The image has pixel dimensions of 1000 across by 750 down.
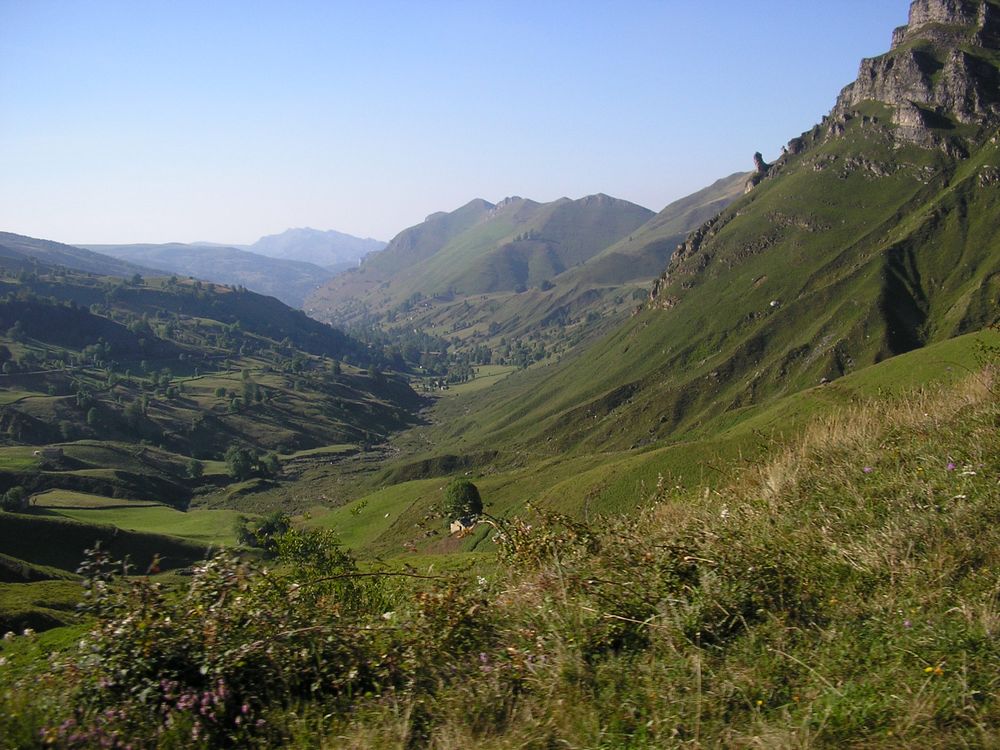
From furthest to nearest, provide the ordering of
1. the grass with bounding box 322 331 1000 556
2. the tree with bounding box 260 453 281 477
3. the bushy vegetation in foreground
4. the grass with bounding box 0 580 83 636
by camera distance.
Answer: the tree with bounding box 260 453 281 477
the grass with bounding box 322 331 1000 556
the grass with bounding box 0 580 83 636
the bushy vegetation in foreground

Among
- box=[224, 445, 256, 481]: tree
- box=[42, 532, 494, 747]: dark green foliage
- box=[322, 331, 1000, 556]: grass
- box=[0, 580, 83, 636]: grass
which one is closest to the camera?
box=[42, 532, 494, 747]: dark green foliage

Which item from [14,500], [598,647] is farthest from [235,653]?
[14,500]

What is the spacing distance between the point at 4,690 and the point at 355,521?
12091 cm

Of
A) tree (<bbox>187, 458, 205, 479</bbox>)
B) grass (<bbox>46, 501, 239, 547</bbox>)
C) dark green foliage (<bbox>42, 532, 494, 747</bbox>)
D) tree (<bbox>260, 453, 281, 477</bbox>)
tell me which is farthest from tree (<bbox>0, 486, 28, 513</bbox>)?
dark green foliage (<bbox>42, 532, 494, 747</bbox>)

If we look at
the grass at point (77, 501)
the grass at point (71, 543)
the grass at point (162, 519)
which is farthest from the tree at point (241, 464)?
the grass at point (71, 543)

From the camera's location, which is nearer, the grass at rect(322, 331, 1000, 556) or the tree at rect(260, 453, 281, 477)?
the grass at rect(322, 331, 1000, 556)

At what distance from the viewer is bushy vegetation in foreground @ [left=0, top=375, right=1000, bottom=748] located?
14.8ft

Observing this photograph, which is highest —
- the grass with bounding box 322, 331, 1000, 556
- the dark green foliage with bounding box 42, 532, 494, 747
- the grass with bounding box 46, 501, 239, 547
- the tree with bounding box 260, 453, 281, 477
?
the dark green foliage with bounding box 42, 532, 494, 747

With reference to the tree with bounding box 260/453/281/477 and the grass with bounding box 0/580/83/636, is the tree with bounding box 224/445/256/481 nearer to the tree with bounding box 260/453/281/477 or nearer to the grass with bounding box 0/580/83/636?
the tree with bounding box 260/453/281/477

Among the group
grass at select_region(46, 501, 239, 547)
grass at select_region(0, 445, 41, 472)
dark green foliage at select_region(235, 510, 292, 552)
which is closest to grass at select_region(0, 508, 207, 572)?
dark green foliage at select_region(235, 510, 292, 552)

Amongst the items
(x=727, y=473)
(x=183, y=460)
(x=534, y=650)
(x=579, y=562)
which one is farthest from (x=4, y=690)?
(x=183, y=460)

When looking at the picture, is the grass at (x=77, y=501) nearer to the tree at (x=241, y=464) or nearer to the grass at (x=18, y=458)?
the grass at (x=18, y=458)

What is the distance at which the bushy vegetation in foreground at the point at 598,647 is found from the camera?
14.8ft

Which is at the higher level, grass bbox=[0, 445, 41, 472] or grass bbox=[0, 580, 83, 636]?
grass bbox=[0, 580, 83, 636]
